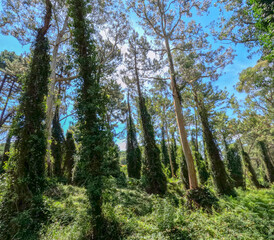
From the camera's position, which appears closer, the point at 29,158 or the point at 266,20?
the point at 29,158

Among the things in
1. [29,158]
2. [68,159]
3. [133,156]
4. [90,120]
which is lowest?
[29,158]

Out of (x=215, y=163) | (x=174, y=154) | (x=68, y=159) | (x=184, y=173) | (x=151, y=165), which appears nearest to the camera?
(x=215, y=163)

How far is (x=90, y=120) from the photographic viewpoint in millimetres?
4336

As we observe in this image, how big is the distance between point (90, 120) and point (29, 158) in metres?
2.48

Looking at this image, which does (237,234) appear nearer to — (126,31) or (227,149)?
(227,149)

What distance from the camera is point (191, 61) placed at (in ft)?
28.1

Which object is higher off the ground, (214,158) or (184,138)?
(184,138)

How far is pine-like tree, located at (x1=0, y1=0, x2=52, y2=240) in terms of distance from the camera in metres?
3.86

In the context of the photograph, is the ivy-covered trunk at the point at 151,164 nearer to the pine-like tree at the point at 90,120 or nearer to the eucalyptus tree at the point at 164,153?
the pine-like tree at the point at 90,120

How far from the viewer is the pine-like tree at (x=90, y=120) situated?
12.4 ft

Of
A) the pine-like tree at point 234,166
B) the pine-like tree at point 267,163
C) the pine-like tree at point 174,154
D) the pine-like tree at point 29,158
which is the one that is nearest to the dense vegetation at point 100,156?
the pine-like tree at point 29,158

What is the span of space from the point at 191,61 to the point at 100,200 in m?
8.72

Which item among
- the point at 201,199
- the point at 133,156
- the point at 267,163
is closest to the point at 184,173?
the point at 201,199

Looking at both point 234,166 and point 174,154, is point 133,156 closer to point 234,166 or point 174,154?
point 174,154
